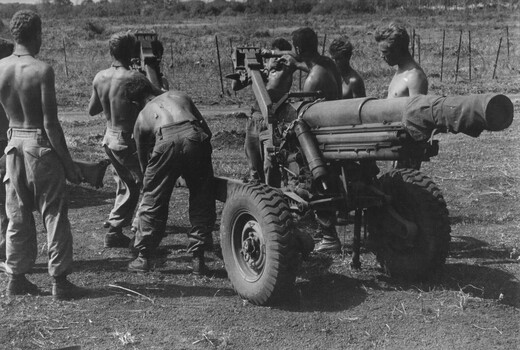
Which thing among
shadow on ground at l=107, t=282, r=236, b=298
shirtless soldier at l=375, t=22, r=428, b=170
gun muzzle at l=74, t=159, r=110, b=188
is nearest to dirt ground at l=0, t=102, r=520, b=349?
shadow on ground at l=107, t=282, r=236, b=298

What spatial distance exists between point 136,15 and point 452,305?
2113 inches

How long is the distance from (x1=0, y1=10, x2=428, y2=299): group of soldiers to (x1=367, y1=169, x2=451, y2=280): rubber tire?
637mm

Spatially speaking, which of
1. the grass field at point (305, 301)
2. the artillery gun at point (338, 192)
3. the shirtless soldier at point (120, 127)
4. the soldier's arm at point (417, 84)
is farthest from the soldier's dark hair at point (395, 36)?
the shirtless soldier at point (120, 127)

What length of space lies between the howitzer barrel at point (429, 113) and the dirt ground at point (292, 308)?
4.52ft

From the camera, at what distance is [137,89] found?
261 inches

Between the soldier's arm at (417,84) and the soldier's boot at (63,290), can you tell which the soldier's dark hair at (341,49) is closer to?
the soldier's arm at (417,84)

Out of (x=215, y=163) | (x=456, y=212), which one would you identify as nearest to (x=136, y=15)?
(x=215, y=163)

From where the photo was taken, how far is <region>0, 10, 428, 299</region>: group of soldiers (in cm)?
578

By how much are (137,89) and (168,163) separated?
33.3 inches

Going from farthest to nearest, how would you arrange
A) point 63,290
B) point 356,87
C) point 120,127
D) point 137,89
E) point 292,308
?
point 356,87
point 120,127
point 137,89
point 63,290
point 292,308

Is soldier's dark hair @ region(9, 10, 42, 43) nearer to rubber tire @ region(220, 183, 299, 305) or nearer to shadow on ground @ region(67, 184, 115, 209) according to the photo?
rubber tire @ region(220, 183, 299, 305)

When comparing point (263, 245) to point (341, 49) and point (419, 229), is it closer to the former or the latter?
point (419, 229)

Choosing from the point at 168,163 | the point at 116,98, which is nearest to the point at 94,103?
the point at 116,98

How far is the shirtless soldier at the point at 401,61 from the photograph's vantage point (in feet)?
20.7
